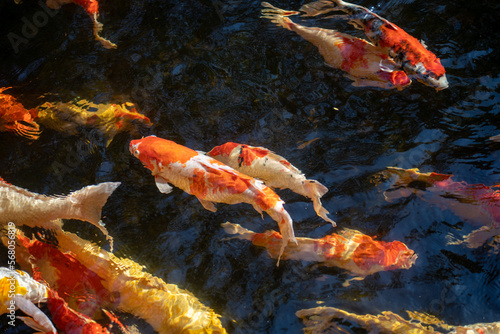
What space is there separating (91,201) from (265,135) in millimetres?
1821

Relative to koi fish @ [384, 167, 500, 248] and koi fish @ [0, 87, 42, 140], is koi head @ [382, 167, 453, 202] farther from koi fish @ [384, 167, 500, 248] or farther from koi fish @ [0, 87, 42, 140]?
koi fish @ [0, 87, 42, 140]

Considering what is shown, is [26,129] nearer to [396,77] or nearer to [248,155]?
[248,155]

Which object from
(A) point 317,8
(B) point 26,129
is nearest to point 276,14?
(A) point 317,8

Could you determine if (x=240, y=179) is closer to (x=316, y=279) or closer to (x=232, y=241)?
(x=232, y=241)

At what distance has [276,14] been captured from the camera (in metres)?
5.21

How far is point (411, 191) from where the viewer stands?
12.2 feet

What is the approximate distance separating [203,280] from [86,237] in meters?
1.19

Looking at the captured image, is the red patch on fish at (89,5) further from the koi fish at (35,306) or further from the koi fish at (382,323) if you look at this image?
the koi fish at (382,323)

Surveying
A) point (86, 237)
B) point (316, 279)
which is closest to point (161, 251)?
point (86, 237)

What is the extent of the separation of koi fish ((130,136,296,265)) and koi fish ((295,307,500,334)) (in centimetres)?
59

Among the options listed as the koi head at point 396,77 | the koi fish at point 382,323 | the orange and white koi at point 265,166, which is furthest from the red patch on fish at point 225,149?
the koi head at point 396,77

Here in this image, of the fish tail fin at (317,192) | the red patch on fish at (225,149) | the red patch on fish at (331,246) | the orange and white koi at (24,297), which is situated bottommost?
the red patch on fish at (331,246)

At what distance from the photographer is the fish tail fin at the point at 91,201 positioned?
3.30 metres

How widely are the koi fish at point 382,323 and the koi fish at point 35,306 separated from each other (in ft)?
5.47
